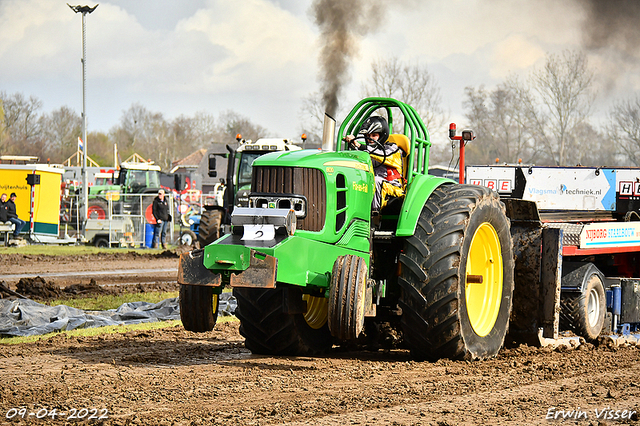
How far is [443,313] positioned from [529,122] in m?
56.3

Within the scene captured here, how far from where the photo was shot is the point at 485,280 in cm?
795

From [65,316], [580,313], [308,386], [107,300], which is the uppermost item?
[580,313]

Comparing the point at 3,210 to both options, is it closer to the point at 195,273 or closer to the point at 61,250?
the point at 61,250

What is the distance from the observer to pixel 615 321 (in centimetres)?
990

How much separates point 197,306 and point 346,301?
1.40m

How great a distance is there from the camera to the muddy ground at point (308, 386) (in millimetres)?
5277

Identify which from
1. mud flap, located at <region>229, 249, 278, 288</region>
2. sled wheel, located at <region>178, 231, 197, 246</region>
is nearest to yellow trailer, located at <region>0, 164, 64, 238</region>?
sled wheel, located at <region>178, 231, 197, 246</region>

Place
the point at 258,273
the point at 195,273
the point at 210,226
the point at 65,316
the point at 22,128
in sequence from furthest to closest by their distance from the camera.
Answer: the point at 22,128 < the point at 210,226 < the point at 65,316 < the point at 195,273 < the point at 258,273

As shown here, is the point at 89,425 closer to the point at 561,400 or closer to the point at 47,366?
the point at 47,366

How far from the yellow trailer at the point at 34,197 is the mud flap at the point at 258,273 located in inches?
878

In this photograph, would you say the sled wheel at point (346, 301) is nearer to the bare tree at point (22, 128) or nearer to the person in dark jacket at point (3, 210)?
the person in dark jacket at point (3, 210)

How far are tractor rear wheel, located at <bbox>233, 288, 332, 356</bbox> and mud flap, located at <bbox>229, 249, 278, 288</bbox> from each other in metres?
1.40

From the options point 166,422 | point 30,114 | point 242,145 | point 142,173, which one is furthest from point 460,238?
point 30,114

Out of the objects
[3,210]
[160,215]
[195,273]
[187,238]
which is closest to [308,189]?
[195,273]
